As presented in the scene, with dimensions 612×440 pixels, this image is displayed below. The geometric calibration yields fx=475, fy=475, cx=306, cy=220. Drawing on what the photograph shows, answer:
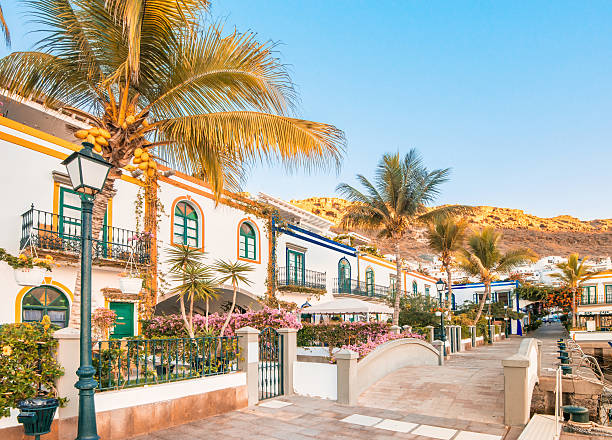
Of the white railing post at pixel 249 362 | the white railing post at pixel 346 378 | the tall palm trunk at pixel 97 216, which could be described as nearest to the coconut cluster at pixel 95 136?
the tall palm trunk at pixel 97 216

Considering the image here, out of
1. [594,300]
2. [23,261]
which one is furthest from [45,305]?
[594,300]

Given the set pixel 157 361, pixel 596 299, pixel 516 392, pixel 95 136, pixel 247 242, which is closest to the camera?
pixel 95 136

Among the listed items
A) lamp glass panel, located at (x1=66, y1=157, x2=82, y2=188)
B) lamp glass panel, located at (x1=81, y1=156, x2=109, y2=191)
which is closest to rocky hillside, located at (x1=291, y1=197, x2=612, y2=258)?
lamp glass panel, located at (x1=81, y1=156, x2=109, y2=191)

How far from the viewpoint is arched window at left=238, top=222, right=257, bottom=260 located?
63.3 ft

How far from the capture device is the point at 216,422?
8.26 m

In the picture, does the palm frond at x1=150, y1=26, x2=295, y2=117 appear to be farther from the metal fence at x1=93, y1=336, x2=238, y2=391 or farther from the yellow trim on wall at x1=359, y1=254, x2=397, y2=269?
the yellow trim on wall at x1=359, y1=254, x2=397, y2=269

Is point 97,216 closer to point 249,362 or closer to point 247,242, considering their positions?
point 249,362

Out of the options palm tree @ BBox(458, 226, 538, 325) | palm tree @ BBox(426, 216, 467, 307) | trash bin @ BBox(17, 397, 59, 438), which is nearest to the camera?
trash bin @ BBox(17, 397, 59, 438)

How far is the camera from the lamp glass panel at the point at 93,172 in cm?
→ 569

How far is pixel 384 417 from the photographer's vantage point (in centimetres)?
897

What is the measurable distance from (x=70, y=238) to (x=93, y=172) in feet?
24.4

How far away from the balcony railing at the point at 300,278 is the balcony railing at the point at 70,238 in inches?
311

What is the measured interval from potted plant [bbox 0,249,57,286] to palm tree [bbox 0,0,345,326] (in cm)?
284

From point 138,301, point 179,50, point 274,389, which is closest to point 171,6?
point 179,50
